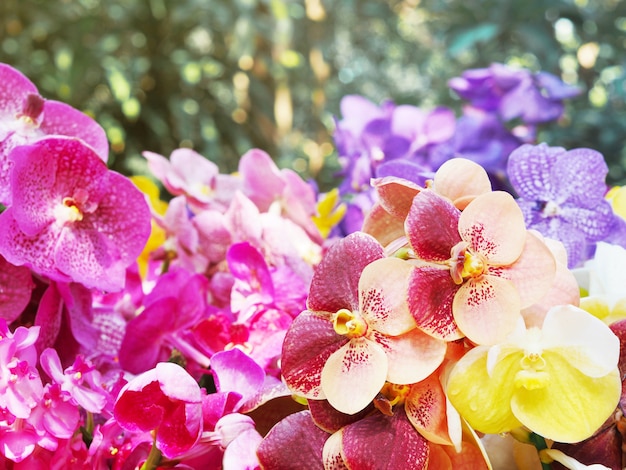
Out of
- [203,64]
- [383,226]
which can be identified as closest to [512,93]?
[383,226]

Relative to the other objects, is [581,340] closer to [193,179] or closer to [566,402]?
[566,402]

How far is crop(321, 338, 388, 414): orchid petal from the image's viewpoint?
22 centimetres

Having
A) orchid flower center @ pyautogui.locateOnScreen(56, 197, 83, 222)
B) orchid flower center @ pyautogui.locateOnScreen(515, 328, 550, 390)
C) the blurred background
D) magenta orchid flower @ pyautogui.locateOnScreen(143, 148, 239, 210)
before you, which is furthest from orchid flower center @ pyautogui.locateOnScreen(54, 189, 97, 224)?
the blurred background

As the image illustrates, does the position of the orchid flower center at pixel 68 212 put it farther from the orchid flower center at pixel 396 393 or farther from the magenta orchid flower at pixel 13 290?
the orchid flower center at pixel 396 393

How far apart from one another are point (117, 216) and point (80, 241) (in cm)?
2

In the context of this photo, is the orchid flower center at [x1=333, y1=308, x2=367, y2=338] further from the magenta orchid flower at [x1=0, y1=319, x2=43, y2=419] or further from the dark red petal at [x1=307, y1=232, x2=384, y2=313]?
the magenta orchid flower at [x1=0, y1=319, x2=43, y2=419]

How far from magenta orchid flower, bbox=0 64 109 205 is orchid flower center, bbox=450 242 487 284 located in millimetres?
171

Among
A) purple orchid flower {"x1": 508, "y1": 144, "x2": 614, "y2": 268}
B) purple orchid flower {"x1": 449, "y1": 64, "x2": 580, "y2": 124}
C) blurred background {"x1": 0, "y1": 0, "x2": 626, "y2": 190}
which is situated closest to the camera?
purple orchid flower {"x1": 508, "y1": 144, "x2": 614, "y2": 268}

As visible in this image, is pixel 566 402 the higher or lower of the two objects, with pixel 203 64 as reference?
higher

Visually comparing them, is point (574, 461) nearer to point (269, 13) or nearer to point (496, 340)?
point (496, 340)

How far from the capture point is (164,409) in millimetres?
252

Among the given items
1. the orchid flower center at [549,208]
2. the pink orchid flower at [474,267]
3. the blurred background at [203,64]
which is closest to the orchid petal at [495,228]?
the pink orchid flower at [474,267]

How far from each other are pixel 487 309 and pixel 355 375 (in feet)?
0.16

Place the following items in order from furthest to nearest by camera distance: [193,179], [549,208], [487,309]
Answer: [193,179], [549,208], [487,309]
